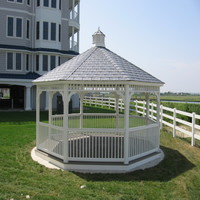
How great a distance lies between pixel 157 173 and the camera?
318 inches

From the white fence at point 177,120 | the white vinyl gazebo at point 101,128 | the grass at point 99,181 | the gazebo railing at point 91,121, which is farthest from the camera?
the gazebo railing at point 91,121

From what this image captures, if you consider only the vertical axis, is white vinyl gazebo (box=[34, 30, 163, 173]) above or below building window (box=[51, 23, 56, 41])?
below

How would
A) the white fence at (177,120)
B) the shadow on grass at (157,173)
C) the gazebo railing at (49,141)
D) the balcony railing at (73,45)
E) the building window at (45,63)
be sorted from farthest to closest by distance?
1. the balcony railing at (73,45)
2. the building window at (45,63)
3. the white fence at (177,120)
4. the gazebo railing at (49,141)
5. the shadow on grass at (157,173)

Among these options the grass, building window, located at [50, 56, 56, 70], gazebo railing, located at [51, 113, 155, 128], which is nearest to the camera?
the grass

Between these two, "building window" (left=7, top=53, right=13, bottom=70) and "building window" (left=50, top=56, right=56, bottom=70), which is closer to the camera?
"building window" (left=7, top=53, right=13, bottom=70)

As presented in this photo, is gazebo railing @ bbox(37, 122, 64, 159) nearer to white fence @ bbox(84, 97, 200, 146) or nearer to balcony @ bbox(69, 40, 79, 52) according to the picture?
white fence @ bbox(84, 97, 200, 146)

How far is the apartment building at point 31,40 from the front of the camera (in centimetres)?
2495

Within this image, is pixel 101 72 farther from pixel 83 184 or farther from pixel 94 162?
pixel 83 184

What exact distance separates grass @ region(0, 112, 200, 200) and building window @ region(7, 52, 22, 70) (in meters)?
16.4

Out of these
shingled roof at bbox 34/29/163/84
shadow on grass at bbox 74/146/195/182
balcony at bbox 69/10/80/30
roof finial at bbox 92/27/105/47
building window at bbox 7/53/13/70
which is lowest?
shadow on grass at bbox 74/146/195/182

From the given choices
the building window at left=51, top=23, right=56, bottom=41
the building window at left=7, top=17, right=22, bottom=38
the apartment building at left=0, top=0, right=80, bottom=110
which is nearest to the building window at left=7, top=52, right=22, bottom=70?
the apartment building at left=0, top=0, right=80, bottom=110

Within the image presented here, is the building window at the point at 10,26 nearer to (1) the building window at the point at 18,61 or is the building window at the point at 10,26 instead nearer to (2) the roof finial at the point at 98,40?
(1) the building window at the point at 18,61

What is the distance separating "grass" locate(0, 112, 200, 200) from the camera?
630cm

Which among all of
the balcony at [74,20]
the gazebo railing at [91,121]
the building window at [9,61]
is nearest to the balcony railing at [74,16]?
the balcony at [74,20]
